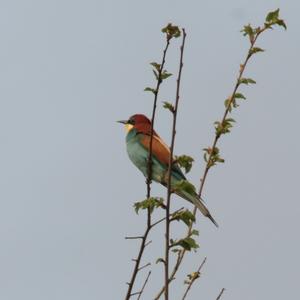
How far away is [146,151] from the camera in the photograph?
852cm

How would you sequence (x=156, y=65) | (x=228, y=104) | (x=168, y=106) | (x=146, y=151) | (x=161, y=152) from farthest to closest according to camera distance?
(x=146, y=151)
(x=161, y=152)
(x=228, y=104)
(x=156, y=65)
(x=168, y=106)

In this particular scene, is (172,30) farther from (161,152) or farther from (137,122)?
(137,122)

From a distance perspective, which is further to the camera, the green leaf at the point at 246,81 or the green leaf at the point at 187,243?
the green leaf at the point at 246,81

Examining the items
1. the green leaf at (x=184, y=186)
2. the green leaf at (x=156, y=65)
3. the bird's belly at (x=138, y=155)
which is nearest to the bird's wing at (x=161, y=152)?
the bird's belly at (x=138, y=155)

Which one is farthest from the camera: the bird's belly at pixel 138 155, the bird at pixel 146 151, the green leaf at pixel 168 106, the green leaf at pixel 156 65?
the bird's belly at pixel 138 155

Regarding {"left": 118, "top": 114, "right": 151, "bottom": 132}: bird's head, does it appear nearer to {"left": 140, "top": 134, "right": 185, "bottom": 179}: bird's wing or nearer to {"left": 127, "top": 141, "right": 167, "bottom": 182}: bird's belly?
{"left": 127, "top": 141, "right": 167, "bottom": 182}: bird's belly

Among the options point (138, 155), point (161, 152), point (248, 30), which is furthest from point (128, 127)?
point (248, 30)

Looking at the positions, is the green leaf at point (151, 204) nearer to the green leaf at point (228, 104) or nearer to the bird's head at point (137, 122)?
the green leaf at point (228, 104)

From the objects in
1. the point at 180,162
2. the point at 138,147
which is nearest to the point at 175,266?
the point at 180,162

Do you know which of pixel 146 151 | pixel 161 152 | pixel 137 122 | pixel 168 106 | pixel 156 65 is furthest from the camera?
pixel 137 122

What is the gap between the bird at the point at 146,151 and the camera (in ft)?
25.0

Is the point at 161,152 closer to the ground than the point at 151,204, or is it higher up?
higher up

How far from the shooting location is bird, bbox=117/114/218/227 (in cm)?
763

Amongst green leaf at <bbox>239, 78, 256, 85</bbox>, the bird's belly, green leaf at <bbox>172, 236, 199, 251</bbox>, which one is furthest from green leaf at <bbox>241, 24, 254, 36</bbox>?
the bird's belly
